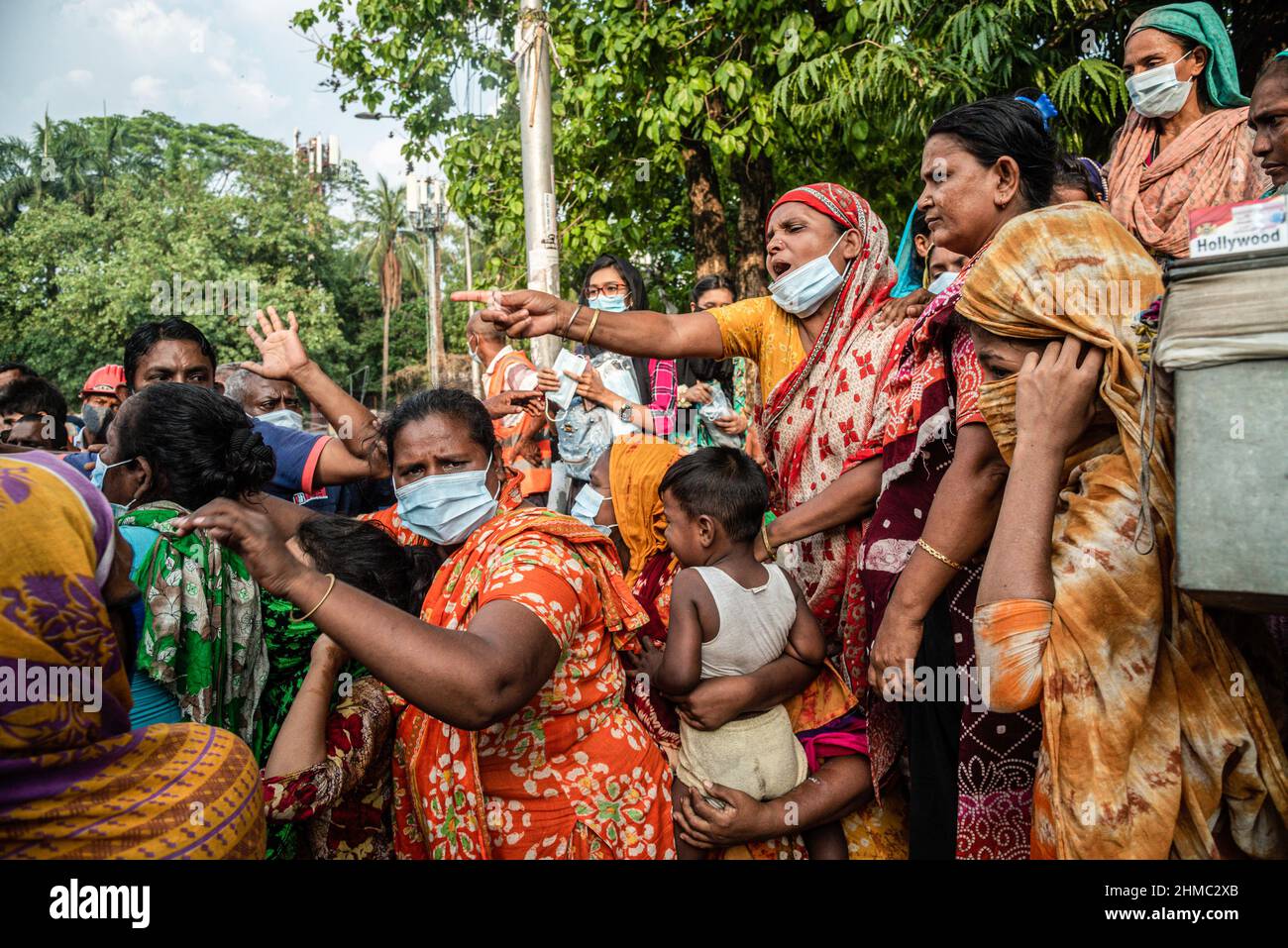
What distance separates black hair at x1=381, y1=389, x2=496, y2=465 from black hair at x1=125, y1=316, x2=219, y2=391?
1493mm

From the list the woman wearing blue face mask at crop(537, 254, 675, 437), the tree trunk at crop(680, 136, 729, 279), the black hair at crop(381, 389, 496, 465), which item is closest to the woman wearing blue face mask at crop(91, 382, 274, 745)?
the black hair at crop(381, 389, 496, 465)

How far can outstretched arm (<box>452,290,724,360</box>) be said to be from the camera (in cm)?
325

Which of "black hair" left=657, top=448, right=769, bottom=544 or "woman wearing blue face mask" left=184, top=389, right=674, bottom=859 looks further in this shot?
"black hair" left=657, top=448, right=769, bottom=544

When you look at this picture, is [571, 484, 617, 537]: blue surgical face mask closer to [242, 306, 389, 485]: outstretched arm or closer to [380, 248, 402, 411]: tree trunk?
[242, 306, 389, 485]: outstretched arm

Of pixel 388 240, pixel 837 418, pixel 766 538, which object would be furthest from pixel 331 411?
pixel 388 240

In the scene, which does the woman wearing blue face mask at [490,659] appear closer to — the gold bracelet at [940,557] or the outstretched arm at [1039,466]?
the gold bracelet at [940,557]

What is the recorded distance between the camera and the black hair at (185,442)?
257 centimetres

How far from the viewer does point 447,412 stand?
2684 millimetres

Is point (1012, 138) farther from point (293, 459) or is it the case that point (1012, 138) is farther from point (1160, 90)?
point (293, 459)

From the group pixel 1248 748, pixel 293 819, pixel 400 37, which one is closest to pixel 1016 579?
pixel 1248 748

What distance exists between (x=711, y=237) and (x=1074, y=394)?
8.40 meters

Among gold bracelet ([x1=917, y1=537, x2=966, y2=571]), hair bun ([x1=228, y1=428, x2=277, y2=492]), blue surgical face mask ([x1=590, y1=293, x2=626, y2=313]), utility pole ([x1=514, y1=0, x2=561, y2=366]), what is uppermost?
utility pole ([x1=514, y1=0, x2=561, y2=366])

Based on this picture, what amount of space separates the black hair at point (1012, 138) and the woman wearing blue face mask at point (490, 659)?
4.68 ft

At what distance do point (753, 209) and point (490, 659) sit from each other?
872 centimetres
